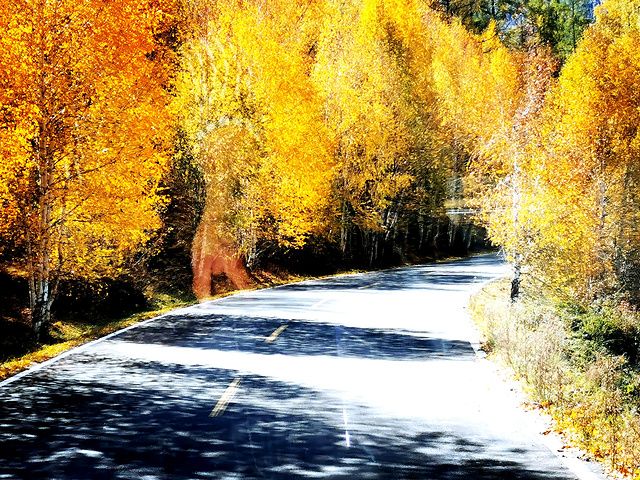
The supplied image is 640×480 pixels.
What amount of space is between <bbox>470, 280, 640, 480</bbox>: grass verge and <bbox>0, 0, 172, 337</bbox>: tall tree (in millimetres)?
9112

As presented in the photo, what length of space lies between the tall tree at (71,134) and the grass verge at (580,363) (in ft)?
29.9

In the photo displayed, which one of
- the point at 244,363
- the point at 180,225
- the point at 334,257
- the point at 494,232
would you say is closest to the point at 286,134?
the point at 180,225

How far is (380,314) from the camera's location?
17.1 m

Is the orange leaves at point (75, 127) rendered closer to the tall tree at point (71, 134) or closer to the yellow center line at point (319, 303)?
the tall tree at point (71, 134)

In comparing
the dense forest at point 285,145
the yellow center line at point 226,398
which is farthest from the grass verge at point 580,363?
the yellow center line at point 226,398

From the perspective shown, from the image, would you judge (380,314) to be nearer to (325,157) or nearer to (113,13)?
(113,13)

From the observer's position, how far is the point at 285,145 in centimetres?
2798

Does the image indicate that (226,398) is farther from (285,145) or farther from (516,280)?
(285,145)

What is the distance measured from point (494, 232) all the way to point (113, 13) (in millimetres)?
11974

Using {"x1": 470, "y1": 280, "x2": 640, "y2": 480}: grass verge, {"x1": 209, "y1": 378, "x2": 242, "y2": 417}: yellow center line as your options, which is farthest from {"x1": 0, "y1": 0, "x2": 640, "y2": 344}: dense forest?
{"x1": 209, "y1": 378, "x2": 242, "y2": 417}: yellow center line

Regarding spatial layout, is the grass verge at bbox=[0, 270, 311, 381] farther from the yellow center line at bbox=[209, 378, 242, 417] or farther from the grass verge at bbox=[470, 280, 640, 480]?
the grass verge at bbox=[470, 280, 640, 480]

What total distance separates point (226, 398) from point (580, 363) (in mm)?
8538

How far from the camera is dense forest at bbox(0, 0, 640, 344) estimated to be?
47.6 feet

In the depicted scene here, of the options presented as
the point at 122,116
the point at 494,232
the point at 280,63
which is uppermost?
the point at 280,63
